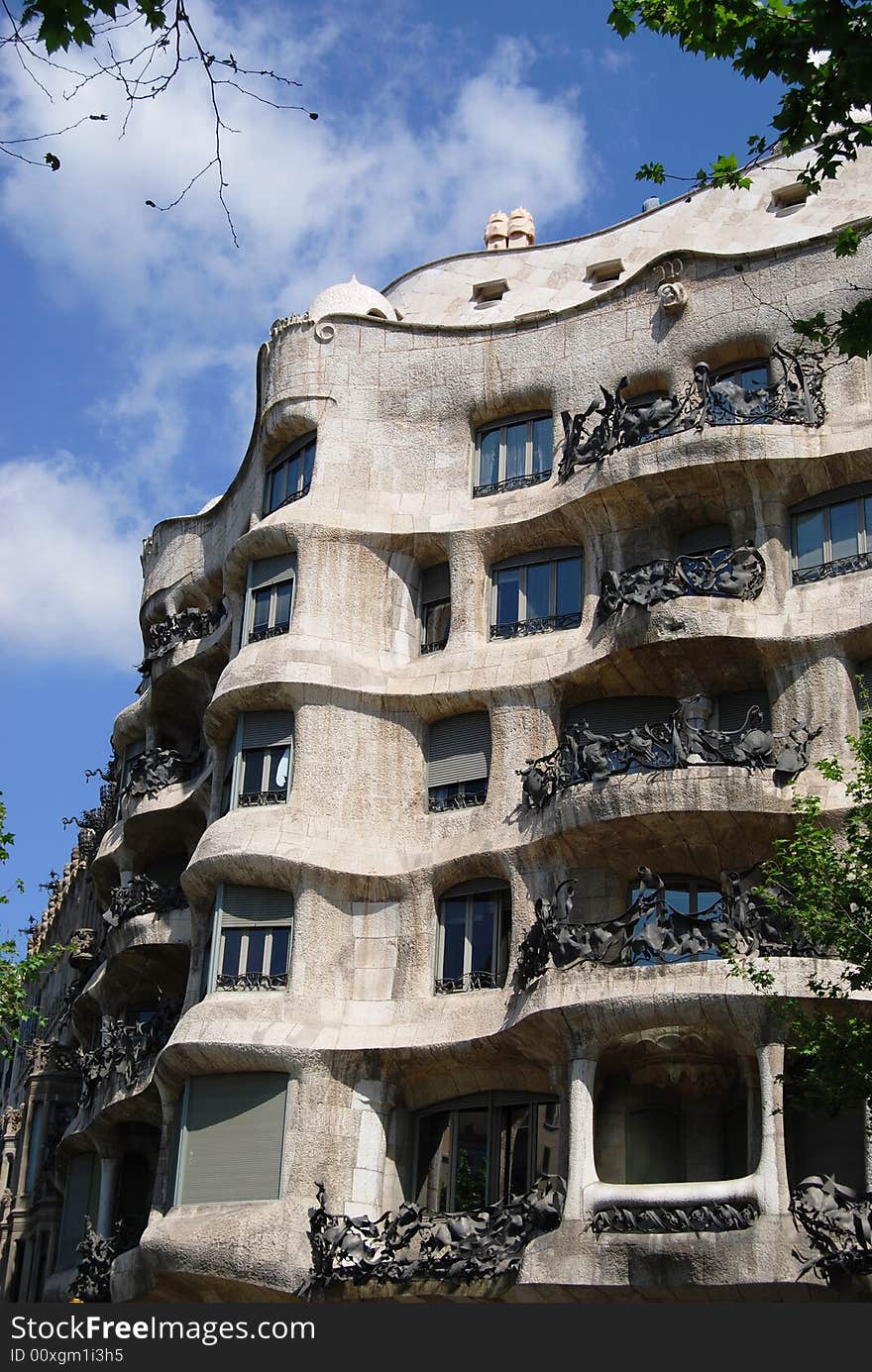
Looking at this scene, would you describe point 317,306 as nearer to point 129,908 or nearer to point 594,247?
point 594,247

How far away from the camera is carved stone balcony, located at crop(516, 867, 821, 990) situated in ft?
80.9

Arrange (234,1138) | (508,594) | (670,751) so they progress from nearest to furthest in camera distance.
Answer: (670,751) → (234,1138) → (508,594)

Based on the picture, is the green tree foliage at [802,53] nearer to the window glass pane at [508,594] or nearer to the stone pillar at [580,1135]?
the stone pillar at [580,1135]

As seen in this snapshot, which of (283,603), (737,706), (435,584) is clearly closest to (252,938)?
(283,603)

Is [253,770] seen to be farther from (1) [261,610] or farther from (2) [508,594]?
Result: (2) [508,594]

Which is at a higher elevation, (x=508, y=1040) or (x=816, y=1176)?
(x=508, y=1040)

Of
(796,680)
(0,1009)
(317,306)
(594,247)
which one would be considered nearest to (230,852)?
(0,1009)

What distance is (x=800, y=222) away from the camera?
109 ft

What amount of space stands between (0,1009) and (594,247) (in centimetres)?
1861

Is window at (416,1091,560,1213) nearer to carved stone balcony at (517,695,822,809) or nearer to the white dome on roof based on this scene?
carved stone balcony at (517,695,822,809)

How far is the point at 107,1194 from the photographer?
3469cm

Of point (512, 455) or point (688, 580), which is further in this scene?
point (512, 455)

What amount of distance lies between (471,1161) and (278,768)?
7.28 metres

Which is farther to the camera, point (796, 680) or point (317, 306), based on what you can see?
point (317, 306)
